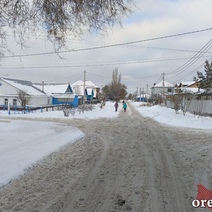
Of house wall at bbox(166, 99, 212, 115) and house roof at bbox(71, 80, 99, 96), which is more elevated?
house roof at bbox(71, 80, 99, 96)

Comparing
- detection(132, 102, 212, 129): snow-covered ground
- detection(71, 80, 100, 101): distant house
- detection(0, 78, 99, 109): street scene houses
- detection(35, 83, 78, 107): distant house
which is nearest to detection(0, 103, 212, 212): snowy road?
detection(132, 102, 212, 129): snow-covered ground

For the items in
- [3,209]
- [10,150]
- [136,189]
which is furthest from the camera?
[10,150]

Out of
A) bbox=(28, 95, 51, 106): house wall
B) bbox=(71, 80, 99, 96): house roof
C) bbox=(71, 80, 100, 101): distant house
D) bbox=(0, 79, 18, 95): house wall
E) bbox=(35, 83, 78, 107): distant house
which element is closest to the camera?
bbox=(0, 79, 18, 95): house wall

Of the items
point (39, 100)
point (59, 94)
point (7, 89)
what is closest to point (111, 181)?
point (7, 89)

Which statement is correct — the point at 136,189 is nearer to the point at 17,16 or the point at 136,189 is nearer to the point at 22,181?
the point at 22,181

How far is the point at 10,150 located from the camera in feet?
30.9

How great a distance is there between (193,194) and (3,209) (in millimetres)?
3388

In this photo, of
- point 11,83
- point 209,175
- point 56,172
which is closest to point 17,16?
point 56,172

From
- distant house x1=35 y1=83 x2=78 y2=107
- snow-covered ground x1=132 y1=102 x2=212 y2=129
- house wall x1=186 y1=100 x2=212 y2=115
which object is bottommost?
snow-covered ground x1=132 y1=102 x2=212 y2=129

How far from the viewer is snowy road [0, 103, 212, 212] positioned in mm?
4828

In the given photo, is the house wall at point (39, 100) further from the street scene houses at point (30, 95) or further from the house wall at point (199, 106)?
the house wall at point (199, 106)

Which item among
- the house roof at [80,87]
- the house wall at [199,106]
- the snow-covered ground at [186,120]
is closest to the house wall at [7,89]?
the house roof at [80,87]

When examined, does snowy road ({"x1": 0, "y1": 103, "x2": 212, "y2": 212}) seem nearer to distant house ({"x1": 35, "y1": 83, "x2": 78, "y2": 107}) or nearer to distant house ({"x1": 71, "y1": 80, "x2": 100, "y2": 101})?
distant house ({"x1": 71, "y1": 80, "x2": 100, "y2": 101})

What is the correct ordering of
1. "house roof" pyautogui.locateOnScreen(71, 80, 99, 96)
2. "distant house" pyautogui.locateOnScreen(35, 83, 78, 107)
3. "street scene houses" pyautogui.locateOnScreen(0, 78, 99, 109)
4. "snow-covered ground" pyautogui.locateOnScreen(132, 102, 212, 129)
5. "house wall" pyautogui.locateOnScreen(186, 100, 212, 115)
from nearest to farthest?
"snow-covered ground" pyautogui.locateOnScreen(132, 102, 212, 129) < "house wall" pyautogui.locateOnScreen(186, 100, 212, 115) < "street scene houses" pyautogui.locateOnScreen(0, 78, 99, 109) < "distant house" pyautogui.locateOnScreen(35, 83, 78, 107) < "house roof" pyautogui.locateOnScreen(71, 80, 99, 96)
